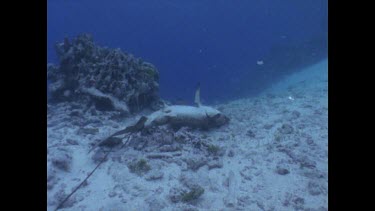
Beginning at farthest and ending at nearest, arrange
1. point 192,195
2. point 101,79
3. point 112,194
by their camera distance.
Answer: point 101,79
point 112,194
point 192,195

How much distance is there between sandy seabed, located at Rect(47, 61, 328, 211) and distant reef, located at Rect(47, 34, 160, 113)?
1.08 meters

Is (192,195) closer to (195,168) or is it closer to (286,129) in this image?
(195,168)

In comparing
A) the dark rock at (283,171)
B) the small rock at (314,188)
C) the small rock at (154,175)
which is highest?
the dark rock at (283,171)

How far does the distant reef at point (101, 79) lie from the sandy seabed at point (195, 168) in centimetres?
108

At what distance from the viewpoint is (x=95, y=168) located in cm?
598

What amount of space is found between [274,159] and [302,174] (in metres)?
0.79

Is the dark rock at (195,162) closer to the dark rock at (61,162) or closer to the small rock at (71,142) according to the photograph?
the dark rock at (61,162)

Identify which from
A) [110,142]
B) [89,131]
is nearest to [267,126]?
[110,142]

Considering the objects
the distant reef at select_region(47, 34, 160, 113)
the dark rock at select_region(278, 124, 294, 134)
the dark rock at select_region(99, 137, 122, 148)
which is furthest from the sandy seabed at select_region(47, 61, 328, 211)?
the distant reef at select_region(47, 34, 160, 113)

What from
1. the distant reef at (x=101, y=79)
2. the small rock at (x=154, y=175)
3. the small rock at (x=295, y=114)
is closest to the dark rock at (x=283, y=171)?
the small rock at (x=154, y=175)

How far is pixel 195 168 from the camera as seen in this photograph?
6055mm

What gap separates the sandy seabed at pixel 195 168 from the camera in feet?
16.3

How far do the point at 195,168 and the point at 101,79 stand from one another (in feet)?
18.3

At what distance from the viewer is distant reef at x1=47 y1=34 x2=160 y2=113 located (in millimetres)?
9727
